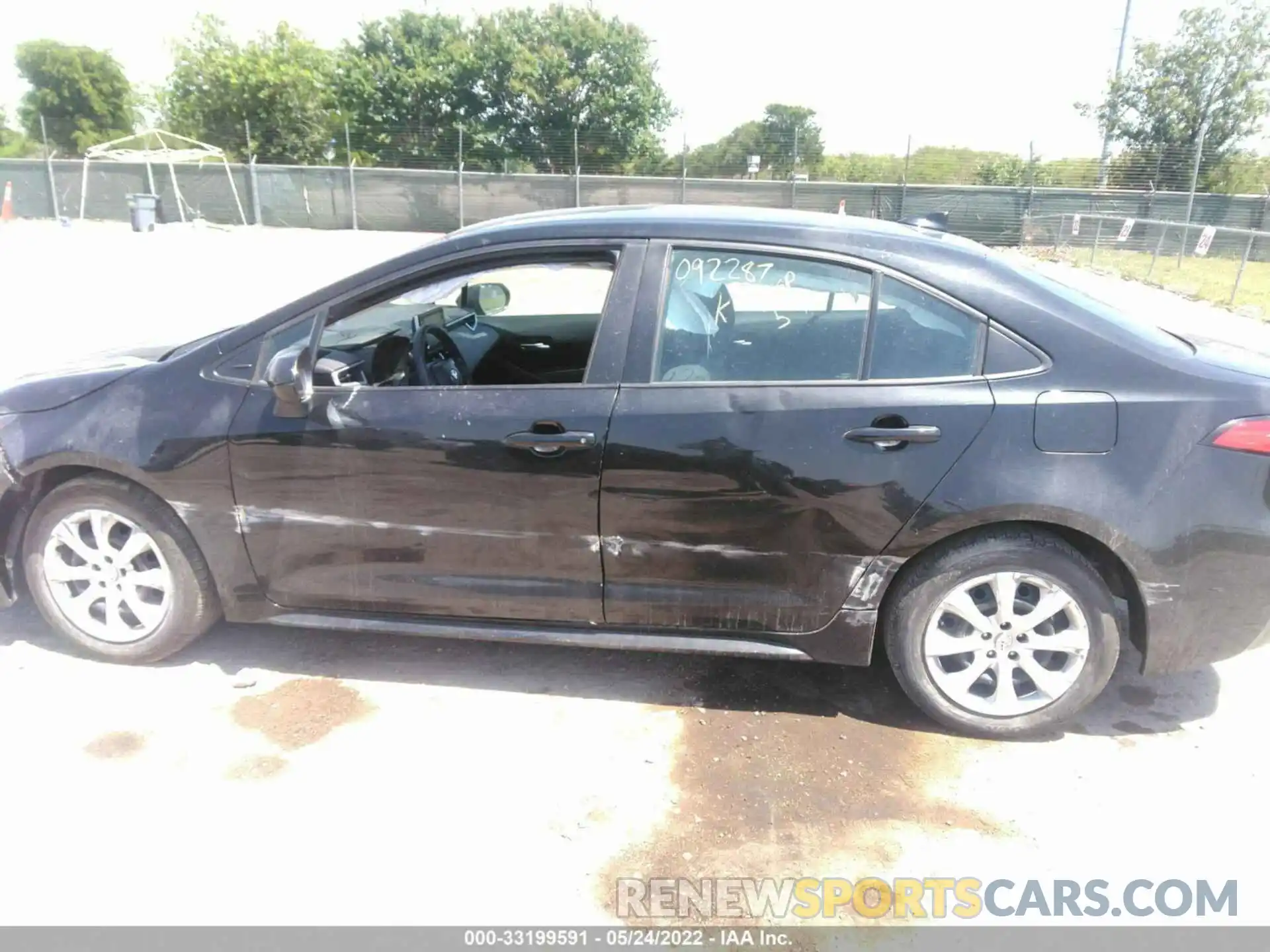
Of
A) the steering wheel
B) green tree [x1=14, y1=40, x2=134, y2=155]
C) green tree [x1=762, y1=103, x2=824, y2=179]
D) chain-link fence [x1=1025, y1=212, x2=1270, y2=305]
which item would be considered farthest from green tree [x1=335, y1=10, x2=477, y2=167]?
the steering wheel

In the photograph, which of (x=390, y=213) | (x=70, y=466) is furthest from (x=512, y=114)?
(x=70, y=466)

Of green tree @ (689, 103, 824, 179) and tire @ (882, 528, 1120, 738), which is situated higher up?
green tree @ (689, 103, 824, 179)

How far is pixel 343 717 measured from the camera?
3.26m

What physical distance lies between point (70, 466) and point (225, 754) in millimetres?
1261

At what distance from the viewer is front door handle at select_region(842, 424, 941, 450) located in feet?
9.34

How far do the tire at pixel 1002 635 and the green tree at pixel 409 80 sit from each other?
37.9 m

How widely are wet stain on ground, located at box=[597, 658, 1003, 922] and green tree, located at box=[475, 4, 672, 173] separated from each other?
117 feet

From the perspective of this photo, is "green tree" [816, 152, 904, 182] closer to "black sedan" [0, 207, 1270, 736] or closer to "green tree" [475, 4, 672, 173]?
"green tree" [475, 4, 672, 173]

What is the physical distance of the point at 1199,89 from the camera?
31391 millimetres

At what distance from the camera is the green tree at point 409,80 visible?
38062 millimetres

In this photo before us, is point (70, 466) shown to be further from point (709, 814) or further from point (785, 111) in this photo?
point (785, 111)

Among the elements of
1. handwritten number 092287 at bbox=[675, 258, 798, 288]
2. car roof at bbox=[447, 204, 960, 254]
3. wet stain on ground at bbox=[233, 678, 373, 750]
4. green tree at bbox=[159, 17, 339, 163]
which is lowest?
wet stain on ground at bbox=[233, 678, 373, 750]

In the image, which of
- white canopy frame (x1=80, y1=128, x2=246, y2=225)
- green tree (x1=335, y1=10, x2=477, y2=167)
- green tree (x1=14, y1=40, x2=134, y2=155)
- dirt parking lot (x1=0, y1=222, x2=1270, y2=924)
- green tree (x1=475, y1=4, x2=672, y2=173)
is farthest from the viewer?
green tree (x1=14, y1=40, x2=134, y2=155)

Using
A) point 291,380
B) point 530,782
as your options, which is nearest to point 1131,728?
point 530,782
